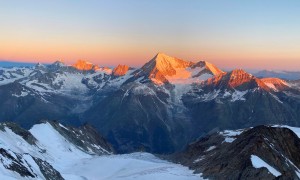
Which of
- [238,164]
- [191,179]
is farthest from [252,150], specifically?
[191,179]

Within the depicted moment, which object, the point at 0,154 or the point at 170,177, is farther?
the point at 170,177

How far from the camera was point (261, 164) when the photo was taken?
190625mm

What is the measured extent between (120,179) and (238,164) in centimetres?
4641

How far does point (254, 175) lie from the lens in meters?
179

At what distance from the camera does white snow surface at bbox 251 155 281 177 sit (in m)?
186

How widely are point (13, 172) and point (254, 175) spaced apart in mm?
95976

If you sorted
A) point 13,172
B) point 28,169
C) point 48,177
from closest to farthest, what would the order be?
point 13,172 < point 28,169 < point 48,177

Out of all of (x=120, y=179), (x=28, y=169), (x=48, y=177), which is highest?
(x=28, y=169)

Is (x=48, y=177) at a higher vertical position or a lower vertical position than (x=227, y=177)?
higher

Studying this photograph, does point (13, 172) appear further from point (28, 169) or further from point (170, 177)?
point (170, 177)

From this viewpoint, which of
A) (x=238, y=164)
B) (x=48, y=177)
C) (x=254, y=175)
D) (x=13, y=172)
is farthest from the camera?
(x=238, y=164)

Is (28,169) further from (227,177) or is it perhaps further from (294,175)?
(294,175)

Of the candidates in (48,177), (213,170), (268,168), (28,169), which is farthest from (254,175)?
(28,169)

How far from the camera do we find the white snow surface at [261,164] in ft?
612
